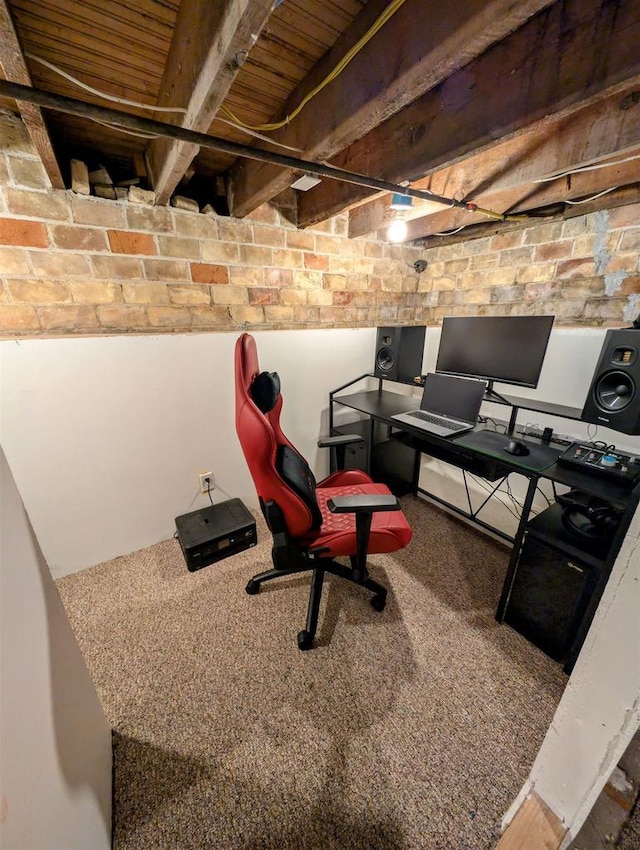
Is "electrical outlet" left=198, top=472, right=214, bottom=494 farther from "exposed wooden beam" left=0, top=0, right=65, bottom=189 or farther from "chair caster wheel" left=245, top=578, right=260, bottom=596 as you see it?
"exposed wooden beam" left=0, top=0, right=65, bottom=189

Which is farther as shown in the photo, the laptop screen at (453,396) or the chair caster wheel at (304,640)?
the laptop screen at (453,396)

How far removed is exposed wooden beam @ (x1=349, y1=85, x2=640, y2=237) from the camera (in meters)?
1.07

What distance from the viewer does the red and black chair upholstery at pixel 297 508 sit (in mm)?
1098

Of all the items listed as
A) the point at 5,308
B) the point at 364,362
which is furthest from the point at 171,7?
the point at 364,362

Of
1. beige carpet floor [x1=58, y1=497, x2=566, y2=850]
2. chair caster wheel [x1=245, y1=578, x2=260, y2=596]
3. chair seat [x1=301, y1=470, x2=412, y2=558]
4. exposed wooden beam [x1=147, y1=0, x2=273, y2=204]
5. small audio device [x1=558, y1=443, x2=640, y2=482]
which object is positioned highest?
exposed wooden beam [x1=147, y1=0, x2=273, y2=204]

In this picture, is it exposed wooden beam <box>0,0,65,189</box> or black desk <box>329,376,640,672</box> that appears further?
black desk <box>329,376,640,672</box>

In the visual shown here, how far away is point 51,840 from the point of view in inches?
23.1

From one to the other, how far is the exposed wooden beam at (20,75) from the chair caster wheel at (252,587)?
2.00 meters

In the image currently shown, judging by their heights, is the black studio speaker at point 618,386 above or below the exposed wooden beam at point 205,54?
below

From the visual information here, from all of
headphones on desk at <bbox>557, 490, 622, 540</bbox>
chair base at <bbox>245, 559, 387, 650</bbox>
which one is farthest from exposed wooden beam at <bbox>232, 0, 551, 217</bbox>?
chair base at <bbox>245, 559, 387, 650</bbox>

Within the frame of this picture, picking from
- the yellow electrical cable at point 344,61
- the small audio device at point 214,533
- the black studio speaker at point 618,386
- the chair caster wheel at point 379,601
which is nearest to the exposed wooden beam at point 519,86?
the yellow electrical cable at point 344,61

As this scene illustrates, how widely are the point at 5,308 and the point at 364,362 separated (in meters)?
2.12

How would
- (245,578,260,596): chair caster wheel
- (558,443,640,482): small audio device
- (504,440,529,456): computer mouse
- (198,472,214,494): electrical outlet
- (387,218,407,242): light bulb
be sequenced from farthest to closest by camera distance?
(198,472,214,494): electrical outlet, (387,218,407,242): light bulb, (245,578,260,596): chair caster wheel, (504,440,529,456): computer mouse, (558,443,640,482): small audio device

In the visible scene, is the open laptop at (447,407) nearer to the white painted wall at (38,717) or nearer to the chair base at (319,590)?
the chair base at (319,590)
